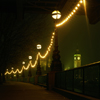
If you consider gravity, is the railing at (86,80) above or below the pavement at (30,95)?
above

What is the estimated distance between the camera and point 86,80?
28.7 feet

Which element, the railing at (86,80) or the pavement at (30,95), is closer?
the railing at (86,80)

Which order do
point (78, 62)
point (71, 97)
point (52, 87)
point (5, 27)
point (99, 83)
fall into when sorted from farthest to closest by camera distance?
point (78, 62) < point (5, 27) < point (52, 87) < point (71, 97) < point (99, 83)

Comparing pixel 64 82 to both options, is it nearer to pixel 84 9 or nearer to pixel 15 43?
pixel 84 9

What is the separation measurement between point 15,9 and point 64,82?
9.28 metres

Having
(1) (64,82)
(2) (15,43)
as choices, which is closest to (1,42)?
(2) (15,43)

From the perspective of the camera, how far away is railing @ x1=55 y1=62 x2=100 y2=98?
7.62 m

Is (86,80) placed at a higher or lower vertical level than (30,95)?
higher

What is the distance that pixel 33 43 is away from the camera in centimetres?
2639

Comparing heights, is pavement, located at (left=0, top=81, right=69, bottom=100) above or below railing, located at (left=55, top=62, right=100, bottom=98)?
below

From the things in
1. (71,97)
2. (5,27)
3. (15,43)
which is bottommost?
(71,97)

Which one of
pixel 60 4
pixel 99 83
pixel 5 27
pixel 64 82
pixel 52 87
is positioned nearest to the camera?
pixel 99 83

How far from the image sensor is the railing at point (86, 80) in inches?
300

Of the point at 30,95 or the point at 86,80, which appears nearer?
the point at 86,80
